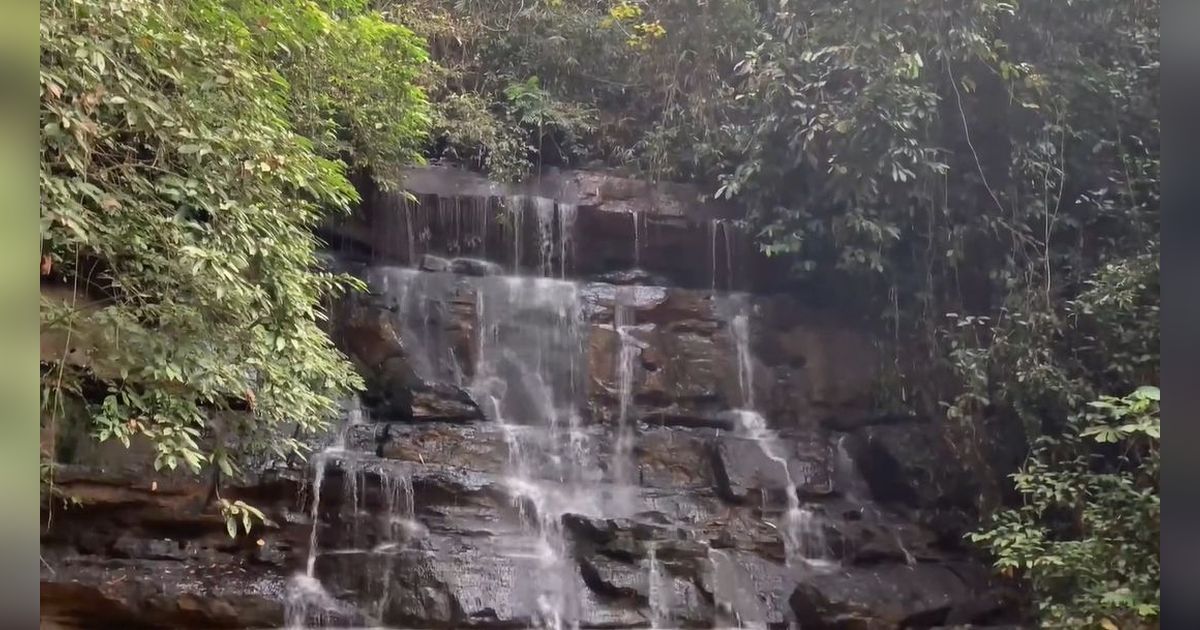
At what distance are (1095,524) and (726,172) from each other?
4.20 meters

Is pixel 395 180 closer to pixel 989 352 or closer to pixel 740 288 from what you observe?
pixel 740 288

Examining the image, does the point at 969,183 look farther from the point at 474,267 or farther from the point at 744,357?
the point at 474,267

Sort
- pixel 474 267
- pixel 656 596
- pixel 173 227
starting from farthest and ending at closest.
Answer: pixel 474 267 → pixel 656 596 → pixel 173 227

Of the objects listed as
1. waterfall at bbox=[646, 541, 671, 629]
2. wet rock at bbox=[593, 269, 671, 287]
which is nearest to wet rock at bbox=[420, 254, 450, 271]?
wet rock at bbox=[593, 269, 671, 287]

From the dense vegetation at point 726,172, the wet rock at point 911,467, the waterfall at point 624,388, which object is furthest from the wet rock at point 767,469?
the dense vegetation at point 726,172

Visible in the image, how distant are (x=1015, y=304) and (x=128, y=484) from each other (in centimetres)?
570

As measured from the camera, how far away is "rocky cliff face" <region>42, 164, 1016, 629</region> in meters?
5.28

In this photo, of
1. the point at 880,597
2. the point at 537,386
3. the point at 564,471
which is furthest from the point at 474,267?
the point at 880,597

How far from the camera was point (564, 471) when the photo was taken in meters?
6.77

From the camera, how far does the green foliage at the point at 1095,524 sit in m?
4.14

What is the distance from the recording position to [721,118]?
7777 mm

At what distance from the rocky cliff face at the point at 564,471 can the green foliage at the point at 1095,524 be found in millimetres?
1059

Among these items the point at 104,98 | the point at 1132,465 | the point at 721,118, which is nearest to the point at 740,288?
the point at 721,118

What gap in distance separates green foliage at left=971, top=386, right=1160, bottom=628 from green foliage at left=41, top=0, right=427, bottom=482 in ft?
12.4
